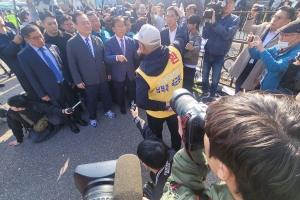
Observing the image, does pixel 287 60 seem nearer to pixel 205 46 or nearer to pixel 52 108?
pixel 205 46

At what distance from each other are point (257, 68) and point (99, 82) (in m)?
2.74

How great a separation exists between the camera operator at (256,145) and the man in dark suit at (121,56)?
8.48 ft

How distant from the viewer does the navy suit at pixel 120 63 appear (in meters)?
3.06

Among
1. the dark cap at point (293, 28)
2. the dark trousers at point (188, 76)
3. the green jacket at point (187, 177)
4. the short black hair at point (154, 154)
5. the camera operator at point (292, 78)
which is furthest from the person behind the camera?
the dark trousers at point (188, 76)

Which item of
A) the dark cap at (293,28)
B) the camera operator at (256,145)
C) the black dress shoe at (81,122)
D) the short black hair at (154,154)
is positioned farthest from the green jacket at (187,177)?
the black dress shoe at (81,122)

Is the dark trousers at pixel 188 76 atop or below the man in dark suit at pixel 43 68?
below

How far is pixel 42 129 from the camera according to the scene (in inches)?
116

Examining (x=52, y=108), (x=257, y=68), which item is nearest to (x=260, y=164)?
(x=257, y=68)

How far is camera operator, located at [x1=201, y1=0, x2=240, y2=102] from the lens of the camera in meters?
3.03

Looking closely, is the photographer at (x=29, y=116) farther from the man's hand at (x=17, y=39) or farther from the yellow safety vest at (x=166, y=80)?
the yellow safety vest at (x=166, y=80)

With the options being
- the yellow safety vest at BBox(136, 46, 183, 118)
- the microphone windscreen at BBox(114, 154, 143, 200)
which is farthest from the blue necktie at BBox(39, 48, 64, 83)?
the microphone windscreen at BBox(114, 154, 143, 200)

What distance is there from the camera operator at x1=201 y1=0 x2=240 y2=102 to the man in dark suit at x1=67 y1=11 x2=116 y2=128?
2.07m

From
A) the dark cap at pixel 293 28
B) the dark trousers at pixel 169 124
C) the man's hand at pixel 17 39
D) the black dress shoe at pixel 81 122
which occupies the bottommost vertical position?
the black dress shoe at pixel 81 122

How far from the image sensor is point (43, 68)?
265 cm
